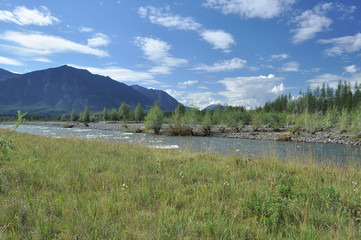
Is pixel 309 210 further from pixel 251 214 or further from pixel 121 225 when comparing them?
pixel 121 225

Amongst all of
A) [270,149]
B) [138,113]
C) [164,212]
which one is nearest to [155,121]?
[270,149]

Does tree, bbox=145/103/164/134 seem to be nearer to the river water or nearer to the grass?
the river water

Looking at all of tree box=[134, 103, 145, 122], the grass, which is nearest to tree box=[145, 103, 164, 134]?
the grass

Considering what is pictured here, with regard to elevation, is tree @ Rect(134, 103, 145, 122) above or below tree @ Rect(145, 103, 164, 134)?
above

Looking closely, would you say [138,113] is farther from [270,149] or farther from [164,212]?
[164,212]

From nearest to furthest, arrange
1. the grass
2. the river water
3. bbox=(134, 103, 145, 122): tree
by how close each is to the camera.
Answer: the grass, the river water, bbox=(134, 103, 145, 122): tree

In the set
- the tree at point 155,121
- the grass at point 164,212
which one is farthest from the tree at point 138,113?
the grass at point 164,212

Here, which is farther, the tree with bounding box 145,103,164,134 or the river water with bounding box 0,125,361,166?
the tree with bounding box 145,103,164,134

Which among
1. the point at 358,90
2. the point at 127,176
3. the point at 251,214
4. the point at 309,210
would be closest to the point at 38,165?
Result: the point at 127,176

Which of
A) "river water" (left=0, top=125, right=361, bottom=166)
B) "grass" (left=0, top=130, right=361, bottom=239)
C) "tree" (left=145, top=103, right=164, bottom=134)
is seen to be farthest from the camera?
"tree" (left=145, top=103, right=164, bottom=134)

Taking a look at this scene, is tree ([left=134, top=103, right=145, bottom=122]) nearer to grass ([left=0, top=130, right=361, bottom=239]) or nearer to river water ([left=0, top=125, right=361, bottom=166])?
river water ([left=0, top=125, right=361, bottom=166])

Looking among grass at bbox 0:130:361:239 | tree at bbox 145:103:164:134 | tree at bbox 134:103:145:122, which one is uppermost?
tree at bbox 134:103:145:122

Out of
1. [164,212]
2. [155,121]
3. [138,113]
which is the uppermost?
[138,113]

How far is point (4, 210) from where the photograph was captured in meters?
3.03
